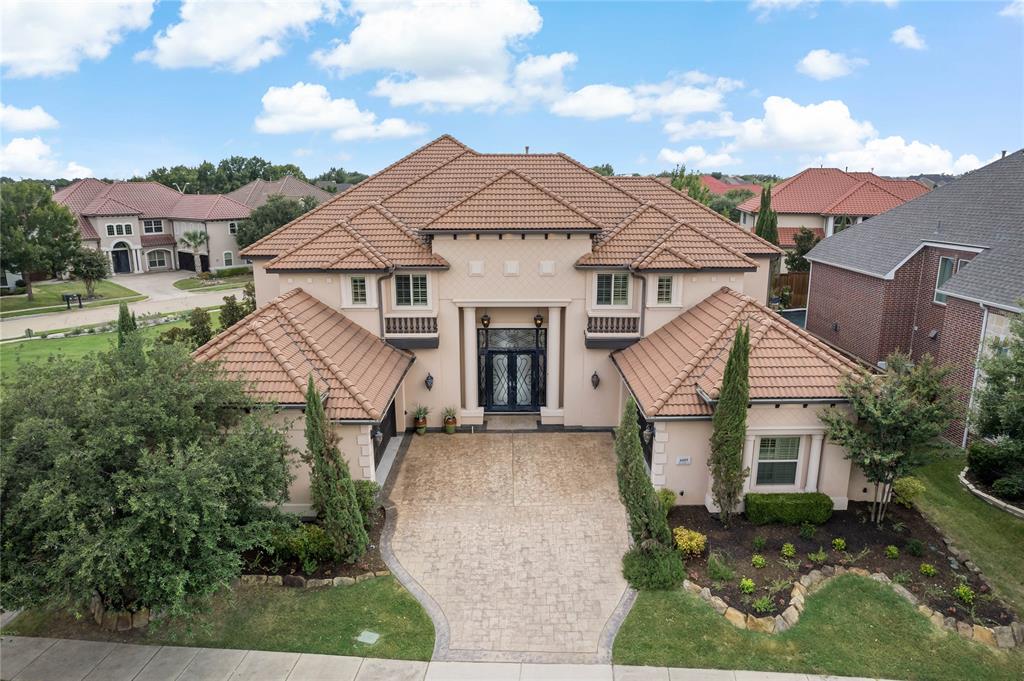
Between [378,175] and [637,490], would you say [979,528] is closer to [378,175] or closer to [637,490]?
[637,490]

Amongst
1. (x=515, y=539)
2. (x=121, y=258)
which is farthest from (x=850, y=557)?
(x=121, y=258)

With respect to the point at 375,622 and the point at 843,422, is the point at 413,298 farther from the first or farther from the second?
the point at 843,422

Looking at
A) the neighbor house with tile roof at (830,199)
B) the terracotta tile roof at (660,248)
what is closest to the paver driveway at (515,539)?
the terracotta tile roof at (660,248)

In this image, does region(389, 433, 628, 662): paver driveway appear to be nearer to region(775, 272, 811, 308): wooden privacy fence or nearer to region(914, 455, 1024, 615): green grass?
region(914, 455, 1024, 615): green grass

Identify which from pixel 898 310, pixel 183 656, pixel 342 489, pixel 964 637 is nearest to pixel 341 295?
pixel 342 489

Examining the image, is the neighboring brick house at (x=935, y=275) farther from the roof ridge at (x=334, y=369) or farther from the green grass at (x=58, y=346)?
the green grass at (x=58, y=346)

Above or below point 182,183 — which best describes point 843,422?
below
